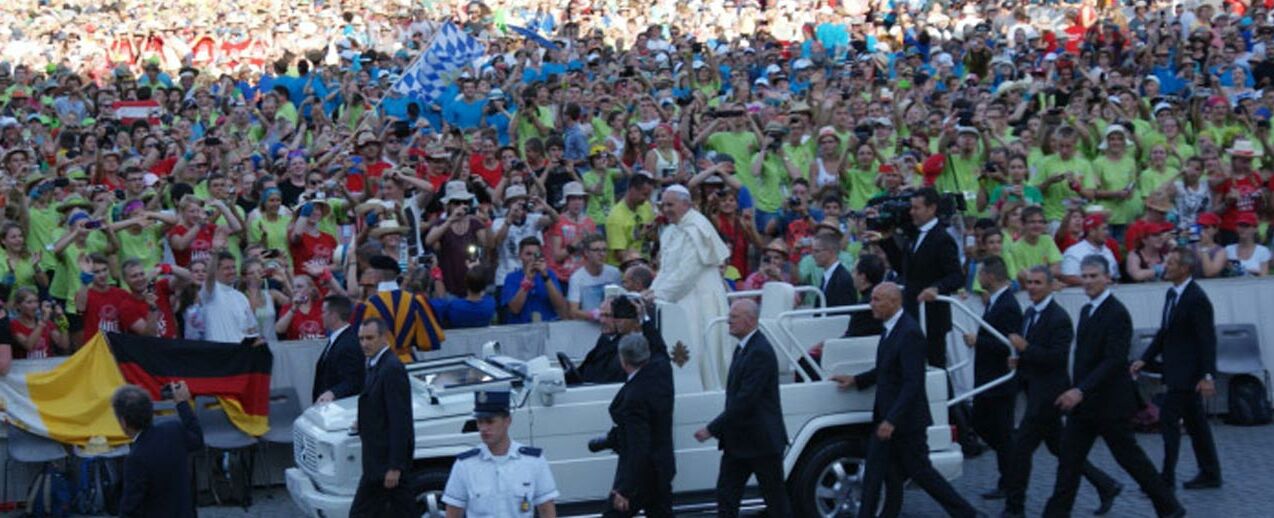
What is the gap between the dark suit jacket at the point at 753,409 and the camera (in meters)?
11.9

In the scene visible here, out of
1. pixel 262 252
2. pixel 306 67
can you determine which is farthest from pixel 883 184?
pixel 306 67

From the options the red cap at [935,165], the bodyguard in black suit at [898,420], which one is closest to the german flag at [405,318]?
the bodyguard in black suit at [898,420]

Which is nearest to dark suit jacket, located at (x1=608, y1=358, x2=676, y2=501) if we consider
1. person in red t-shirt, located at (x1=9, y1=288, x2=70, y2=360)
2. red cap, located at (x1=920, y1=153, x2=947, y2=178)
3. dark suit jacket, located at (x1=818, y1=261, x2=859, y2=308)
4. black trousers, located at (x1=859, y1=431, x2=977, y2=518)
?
black trousers, located at (x1=859, y1=431, x2=977, y2=518)

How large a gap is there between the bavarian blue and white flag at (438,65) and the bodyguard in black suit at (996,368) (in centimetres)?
1078

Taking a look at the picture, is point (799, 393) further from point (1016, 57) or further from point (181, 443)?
point (1016, 57)

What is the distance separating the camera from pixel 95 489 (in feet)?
48.0

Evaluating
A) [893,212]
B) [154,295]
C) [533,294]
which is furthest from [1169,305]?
[154,295]

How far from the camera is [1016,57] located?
27.2 m

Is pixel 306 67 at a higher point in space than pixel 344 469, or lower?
higher

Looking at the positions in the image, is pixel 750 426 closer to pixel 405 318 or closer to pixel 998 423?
pixel 998 423

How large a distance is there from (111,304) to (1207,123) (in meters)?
12.3

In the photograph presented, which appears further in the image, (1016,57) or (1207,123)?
(1016,57)

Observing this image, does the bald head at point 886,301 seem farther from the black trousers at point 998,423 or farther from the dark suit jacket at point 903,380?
the black trousers at point 998,423

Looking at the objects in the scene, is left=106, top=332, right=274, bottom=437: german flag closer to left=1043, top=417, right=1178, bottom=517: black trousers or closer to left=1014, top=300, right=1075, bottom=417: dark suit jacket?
left=1014, top=300, right=1075, bottom=417: dark suit jacket
